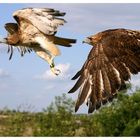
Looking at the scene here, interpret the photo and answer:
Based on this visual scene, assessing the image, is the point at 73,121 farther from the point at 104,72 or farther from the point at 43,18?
the point at 104,72

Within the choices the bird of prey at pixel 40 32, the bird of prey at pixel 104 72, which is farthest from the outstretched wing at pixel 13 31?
the bird of prey at pixel 104 72

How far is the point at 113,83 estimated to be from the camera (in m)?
6.09

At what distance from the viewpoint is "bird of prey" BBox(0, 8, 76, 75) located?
7.91m

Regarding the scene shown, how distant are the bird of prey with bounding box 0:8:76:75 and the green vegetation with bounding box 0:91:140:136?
2223mm

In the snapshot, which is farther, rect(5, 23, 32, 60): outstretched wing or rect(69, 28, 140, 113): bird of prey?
rect(5, 23, 32, 60): outstretched wing

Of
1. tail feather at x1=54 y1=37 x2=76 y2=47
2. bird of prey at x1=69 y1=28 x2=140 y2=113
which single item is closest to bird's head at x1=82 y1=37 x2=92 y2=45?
tail feather at x1=54 y1=37 x2=76 y2=47

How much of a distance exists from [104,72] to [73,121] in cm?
467

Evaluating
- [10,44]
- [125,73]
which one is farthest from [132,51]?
[10,44]

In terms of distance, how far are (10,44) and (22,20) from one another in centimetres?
47

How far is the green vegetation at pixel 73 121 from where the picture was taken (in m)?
10.5

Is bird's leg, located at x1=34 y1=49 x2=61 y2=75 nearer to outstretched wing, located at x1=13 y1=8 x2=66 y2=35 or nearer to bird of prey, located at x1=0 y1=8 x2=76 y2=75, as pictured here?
bird of prey, located at x1=0 y1=8 x2=76 y2=75

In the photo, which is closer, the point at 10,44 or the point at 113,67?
the point at 113,67

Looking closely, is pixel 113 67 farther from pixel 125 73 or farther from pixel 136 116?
pixel 136 116

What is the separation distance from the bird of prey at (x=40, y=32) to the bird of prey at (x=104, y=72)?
154 centimetres
